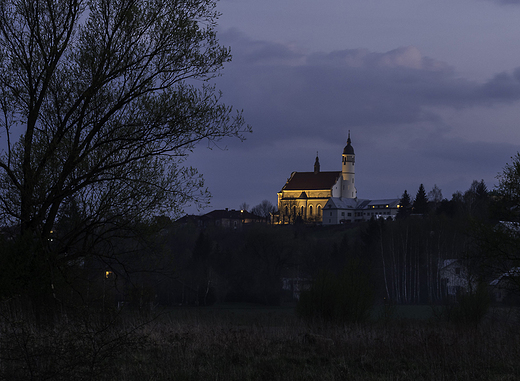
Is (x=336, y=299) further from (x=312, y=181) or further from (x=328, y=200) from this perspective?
(x=312, y=181)

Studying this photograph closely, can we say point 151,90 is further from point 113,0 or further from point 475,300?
point 475,300

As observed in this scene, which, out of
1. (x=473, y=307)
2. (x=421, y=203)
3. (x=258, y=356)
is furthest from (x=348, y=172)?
(x=258, y=356)

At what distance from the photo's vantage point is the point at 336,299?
22.9 metres

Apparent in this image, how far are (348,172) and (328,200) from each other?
2746 centimetres

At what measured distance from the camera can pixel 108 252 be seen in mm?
12859

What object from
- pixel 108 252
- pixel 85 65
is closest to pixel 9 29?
pixel 85 65

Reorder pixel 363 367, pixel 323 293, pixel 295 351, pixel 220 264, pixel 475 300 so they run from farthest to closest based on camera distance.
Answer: pixel 220 264
pixel 475 300
pixel 323 293
pixel 295 351
pixel 363 367

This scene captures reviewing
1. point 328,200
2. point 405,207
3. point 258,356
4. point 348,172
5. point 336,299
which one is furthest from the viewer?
point 348,172

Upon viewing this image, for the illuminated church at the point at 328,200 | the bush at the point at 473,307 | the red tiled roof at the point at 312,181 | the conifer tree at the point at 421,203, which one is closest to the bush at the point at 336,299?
the bush at the point at 473,307

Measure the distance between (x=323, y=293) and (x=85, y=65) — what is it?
1405 centimetres

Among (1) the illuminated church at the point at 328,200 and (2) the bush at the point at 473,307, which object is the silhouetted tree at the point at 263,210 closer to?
(1) the illuminated church at the point at 328,200

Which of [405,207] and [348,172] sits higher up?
[348,172]

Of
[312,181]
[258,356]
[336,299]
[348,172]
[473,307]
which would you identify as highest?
[348,172]

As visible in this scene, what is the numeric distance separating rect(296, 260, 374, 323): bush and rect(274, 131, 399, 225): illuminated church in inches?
4585
